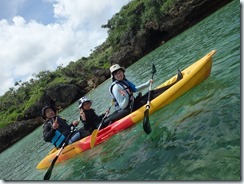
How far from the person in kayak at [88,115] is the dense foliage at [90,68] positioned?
28.8 m

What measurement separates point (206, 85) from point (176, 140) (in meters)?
2.62

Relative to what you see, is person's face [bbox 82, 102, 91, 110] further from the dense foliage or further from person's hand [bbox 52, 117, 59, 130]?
the dense foliage

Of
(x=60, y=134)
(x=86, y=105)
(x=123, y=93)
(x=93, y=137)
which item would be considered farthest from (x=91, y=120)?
(x=123, y=93)

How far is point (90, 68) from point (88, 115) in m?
41.4

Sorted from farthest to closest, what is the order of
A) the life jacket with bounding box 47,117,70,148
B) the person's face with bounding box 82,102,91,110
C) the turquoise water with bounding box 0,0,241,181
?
the life jacket with bounding box 47,117,70,148, the person's face with bounding box 82,102,91,110, the turquoise water with bounding box 0,0,241,181

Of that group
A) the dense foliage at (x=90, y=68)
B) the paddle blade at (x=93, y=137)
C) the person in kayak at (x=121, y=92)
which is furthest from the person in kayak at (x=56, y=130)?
the dense foliage at (x=90, y=68)

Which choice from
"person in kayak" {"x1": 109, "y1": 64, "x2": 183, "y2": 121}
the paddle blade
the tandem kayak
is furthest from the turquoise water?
"person in kayak" {"x1": 109, "y1": 64, "x2": 183, "y2": 121}

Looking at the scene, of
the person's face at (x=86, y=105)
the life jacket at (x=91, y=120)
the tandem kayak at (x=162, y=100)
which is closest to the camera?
the tandem kayak at (x=162, y=100)

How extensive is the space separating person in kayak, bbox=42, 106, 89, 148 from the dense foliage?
28.9 metres

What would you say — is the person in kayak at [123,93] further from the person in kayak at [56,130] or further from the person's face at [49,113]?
the person's face at [49,113]

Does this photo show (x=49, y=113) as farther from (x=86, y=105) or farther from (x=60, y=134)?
(x=86, y=105)

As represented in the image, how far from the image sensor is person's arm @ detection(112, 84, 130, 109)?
748 centimetres

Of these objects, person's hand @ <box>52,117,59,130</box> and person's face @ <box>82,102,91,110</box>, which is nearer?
person's hand @ <box>52,117,59,130</box>

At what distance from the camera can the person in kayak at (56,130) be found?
7883mm
